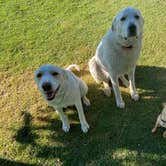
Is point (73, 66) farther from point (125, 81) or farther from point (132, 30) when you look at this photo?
point (132, 30)

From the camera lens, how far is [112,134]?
490 centimetres

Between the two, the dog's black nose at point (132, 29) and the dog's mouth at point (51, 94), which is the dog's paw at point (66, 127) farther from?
the dog's black nose at point (132, 29)

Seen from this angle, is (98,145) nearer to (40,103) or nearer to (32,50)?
(40,103)

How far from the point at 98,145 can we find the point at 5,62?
2.63m

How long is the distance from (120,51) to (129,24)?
0.51 meters

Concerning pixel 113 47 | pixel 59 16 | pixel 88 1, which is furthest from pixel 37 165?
pixel 88 1

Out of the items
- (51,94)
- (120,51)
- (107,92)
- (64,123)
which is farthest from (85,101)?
(51,94)

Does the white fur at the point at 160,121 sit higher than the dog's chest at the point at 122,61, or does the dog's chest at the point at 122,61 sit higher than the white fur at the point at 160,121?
the dog's chest at the point at 122,61

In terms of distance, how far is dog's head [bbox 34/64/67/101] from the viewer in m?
4.04

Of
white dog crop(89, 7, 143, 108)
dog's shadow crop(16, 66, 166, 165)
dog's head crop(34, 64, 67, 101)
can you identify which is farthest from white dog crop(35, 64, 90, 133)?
white dog crop(89, 7, 143, 108)

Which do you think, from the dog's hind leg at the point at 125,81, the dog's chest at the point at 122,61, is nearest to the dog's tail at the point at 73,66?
the dog's hind leg at the point at 125,81

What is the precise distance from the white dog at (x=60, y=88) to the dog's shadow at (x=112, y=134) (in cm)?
19

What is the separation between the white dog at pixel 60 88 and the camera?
13.4ft

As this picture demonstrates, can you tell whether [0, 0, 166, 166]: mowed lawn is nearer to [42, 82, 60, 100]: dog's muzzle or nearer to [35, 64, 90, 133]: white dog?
[35, 64, 90, 133]: white dog
